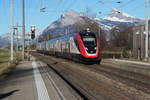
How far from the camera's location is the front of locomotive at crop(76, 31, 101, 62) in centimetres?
2912

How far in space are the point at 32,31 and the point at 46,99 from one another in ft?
102

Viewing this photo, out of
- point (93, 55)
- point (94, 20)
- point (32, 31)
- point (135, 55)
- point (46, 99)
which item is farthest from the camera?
point (94, 20)

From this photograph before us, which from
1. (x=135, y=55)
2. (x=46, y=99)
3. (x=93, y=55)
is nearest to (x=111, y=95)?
(x=46, y=99)

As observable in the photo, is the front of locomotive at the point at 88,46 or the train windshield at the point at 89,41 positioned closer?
the front of locomotive at the point at 88,46

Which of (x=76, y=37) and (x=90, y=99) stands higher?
(x=76, y=37)

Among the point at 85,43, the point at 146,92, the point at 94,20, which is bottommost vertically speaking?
the point at 146,92

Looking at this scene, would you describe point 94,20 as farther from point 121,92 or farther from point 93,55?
point 121,92

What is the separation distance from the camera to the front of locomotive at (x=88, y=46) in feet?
95.6

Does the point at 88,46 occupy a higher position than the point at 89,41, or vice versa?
the point at 89,41

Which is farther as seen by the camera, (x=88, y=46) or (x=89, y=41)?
(x=89, y=41)

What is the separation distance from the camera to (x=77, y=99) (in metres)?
10.6

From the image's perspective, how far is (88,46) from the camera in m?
29.4

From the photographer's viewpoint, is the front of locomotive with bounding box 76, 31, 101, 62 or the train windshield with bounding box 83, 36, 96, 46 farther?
the train windshield with bounding box 83, 36, 96, 46

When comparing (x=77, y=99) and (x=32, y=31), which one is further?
(x=32, y=31)
